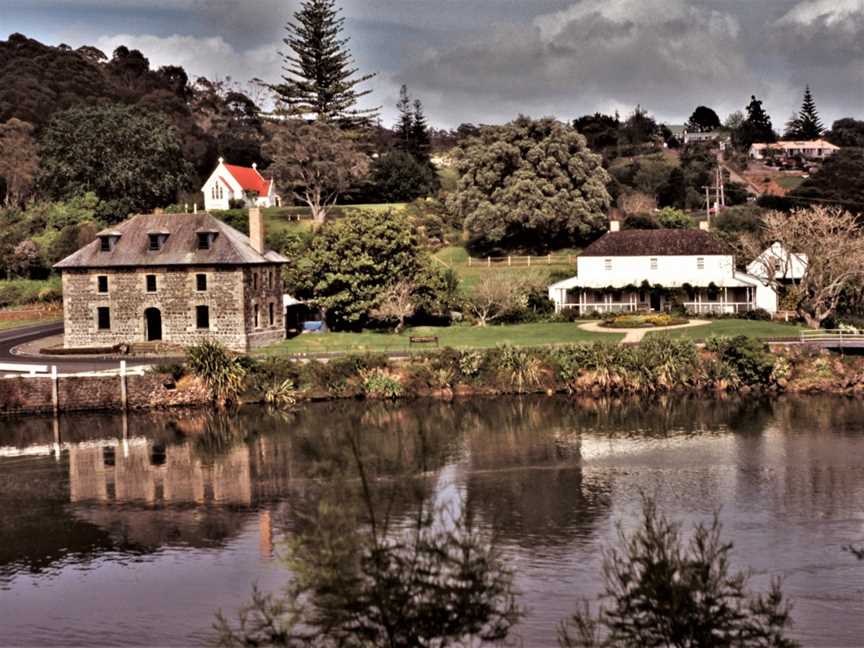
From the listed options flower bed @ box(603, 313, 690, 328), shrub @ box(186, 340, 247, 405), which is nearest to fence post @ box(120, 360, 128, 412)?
shrub @ box(186, 340, 247, 405)

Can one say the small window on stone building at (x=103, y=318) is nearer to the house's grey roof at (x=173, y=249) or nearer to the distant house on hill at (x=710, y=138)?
the house's grey roof at (x=173, y=249)

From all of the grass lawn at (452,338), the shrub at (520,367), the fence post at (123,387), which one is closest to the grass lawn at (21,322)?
the grass lawn at (452,338)

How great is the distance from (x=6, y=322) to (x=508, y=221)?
3473 cm

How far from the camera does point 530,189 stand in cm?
8762

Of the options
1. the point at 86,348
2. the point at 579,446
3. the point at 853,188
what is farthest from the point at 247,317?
the point at 853,188

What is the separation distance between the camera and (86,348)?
64.9 m

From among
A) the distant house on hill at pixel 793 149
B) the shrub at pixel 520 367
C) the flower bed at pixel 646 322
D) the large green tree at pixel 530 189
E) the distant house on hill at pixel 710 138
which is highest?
the distant house on hill at pixel 710 138

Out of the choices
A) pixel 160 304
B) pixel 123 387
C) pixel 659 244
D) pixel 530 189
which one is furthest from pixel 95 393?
pixel 530 189

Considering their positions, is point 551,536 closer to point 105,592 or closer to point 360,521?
point 105,592

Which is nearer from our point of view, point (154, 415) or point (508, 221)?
point (154, 415)

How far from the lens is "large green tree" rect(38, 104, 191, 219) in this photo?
9712cm

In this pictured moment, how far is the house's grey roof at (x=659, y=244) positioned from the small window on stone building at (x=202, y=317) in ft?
80.6

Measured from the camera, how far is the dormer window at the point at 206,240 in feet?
217

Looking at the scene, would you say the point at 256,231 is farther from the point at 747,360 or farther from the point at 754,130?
the point at 754,130
